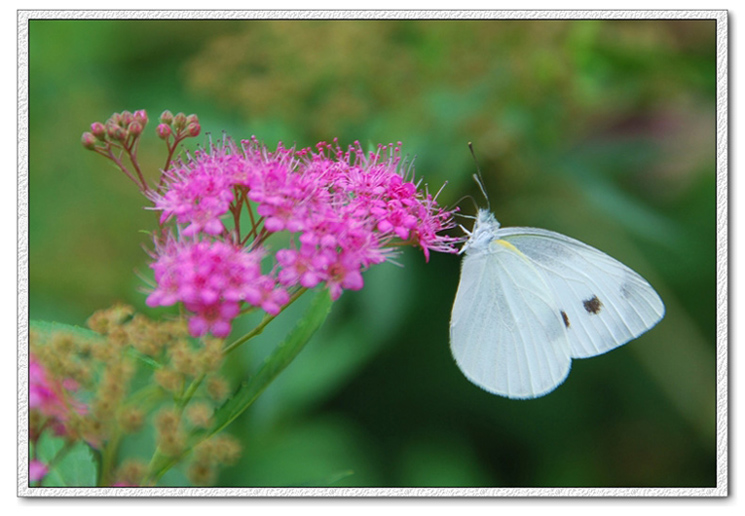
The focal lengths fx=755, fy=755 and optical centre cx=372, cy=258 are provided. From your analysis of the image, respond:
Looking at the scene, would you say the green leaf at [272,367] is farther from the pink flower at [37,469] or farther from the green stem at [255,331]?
the pink flower at [37,469]

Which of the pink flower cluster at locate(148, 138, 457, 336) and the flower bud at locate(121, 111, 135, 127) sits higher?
the flower bud at locate(121, 111, 135, 127)

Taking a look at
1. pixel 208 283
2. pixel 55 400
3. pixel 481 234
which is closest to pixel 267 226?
pixel 208 283

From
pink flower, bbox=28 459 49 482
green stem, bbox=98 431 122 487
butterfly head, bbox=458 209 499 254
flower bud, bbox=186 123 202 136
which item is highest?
flower bud, bbox=186 123 202 136

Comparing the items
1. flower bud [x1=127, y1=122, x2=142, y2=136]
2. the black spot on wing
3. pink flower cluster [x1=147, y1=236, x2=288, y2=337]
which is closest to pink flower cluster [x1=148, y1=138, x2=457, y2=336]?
pink flower cluster [x1=147, y1=236, x2=288, y2=337]

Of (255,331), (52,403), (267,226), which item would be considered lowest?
(52,403)

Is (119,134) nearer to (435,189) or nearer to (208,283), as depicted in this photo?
(208,283)

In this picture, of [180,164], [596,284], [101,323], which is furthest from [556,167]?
[101,323]

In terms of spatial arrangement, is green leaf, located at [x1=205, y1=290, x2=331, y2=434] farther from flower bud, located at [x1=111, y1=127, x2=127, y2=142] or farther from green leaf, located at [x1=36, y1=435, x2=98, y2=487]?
flower bud, located at [x1=111, y1=127, x2=127, y2=142]
